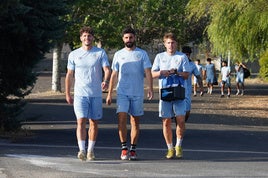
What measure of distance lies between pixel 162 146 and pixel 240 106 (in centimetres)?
1708

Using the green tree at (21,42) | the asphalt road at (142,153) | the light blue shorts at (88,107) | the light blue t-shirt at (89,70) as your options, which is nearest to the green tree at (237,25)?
the asphalt road at (142,153)

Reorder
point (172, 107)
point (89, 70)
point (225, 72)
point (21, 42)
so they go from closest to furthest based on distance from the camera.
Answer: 1. point (89, 70)
2. point (172, 107)
3. point (21, 42)
4. point (225, 72)

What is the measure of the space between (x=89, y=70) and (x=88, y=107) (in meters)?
0.56

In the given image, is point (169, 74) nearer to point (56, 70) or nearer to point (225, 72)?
point (225, 72)

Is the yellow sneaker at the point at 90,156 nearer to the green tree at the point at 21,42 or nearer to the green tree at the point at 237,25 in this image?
the green tree at the point at 21,42

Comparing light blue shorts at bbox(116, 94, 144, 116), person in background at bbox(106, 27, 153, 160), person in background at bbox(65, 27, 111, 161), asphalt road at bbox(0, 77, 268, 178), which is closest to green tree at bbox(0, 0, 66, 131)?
asphalt road at bbox(0, 77, 268, 178)

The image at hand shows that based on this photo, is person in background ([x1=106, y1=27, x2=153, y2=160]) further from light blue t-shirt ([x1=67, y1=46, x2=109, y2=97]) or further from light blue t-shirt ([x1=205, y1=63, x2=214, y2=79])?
light blue t-shirt ([x1=205, y1=63, x2=214, y2=79])

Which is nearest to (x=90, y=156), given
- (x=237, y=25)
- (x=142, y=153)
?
(x=142, y=153)

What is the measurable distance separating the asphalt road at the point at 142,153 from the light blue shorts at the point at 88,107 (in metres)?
0.68

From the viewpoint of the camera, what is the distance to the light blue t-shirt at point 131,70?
472 inches

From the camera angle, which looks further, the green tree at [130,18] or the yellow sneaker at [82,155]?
the green tree at [130,18]

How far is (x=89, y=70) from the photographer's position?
11.8 meters

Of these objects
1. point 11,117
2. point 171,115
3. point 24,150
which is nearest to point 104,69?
point 171,115

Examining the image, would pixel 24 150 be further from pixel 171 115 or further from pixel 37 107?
pixel 37 107
